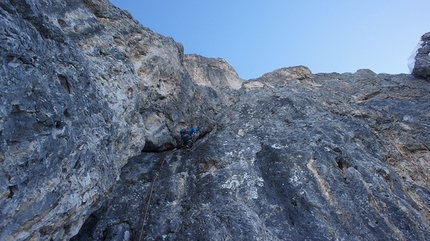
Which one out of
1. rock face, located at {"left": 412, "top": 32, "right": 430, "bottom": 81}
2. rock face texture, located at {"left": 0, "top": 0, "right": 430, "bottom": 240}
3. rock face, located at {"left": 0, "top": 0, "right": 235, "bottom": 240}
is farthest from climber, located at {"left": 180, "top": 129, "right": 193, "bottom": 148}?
rock face, located at {"left": 412, "top": 32, "right": 430, "bottom": 81}

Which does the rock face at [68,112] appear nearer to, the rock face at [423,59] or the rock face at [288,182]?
the rock face at [288,182]

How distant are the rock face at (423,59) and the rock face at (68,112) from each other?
1535cm

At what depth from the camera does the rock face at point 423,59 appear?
1534 cm

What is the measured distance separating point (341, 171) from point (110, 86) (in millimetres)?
7795

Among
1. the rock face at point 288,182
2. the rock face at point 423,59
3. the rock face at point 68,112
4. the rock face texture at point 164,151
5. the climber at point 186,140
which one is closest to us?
the rock face at point 68,112

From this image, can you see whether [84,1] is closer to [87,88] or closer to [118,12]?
[118,12]

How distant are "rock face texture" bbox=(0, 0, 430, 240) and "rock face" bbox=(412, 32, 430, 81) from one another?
320 centimetres

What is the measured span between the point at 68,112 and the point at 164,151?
5125mm

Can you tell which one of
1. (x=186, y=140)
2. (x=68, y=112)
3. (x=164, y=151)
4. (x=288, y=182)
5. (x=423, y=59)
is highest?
(x=423, y=59)

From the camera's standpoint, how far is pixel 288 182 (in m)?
7.55

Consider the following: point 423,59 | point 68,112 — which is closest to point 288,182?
point 68,112

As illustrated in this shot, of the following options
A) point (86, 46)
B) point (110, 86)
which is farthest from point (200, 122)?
point (86, 46)

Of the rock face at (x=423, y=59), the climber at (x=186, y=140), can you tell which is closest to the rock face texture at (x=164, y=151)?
the climber at (x=186, y=140)

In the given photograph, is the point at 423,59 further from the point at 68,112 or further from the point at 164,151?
the point at 68,112
